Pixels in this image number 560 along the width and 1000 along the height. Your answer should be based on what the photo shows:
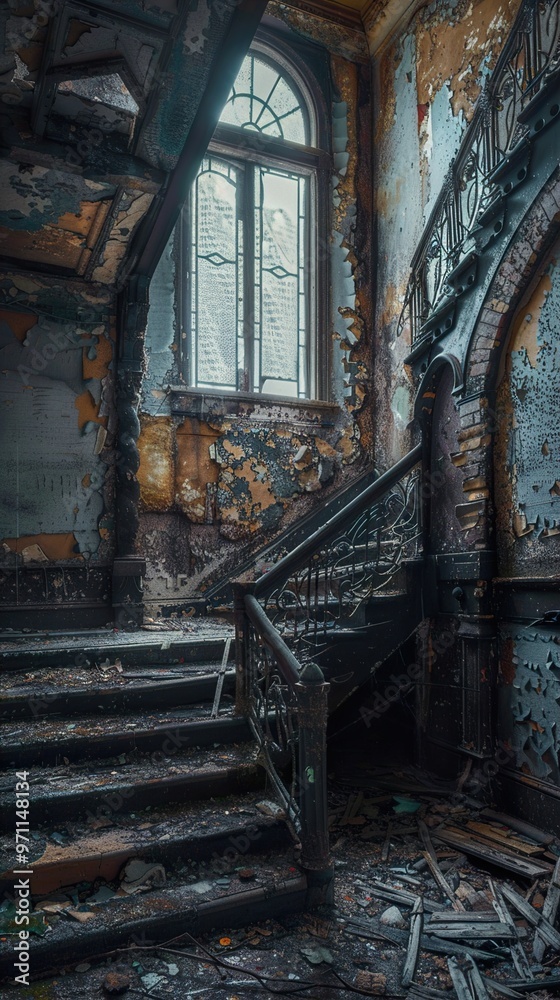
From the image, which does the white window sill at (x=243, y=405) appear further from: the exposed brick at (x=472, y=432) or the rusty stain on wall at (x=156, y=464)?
the exposed brick at (x=472, y=432)

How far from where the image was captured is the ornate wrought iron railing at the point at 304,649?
335 centimetres

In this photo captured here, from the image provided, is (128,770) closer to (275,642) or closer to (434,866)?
(275,642)

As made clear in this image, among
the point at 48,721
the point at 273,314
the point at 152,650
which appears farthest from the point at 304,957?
the point at 273,314

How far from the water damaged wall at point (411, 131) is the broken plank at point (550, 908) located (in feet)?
15.1

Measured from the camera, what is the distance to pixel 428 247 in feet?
21.2

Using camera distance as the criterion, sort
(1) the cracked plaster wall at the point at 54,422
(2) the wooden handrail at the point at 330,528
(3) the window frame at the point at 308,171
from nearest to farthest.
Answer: (2) the wooden handrail at the point at 330,528, (1) the cracked plaster wall at the point at 54,422, (3) the window frame at the point at 308,171

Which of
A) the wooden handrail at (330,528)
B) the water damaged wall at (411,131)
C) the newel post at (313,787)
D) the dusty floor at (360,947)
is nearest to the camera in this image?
the dusty floor at (360,947)

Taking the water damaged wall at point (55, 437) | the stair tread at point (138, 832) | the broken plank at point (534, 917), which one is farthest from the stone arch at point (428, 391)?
the broken plank at point (534, 917)


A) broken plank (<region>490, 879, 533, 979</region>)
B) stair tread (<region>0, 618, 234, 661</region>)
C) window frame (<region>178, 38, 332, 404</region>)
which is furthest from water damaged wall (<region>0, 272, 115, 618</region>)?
broken plank (<region>490, 879, 533, 979</region>)

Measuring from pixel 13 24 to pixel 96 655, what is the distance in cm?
390

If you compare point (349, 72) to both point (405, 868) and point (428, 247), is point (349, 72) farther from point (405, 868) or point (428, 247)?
point (405, 868)

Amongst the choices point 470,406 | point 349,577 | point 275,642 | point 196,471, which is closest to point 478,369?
point 470,406

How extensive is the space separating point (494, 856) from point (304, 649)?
179 cm

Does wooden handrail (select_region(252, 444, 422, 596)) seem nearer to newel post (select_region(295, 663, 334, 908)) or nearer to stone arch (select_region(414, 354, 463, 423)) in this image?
stone arch (select_region(414, 354, 463, 423))
